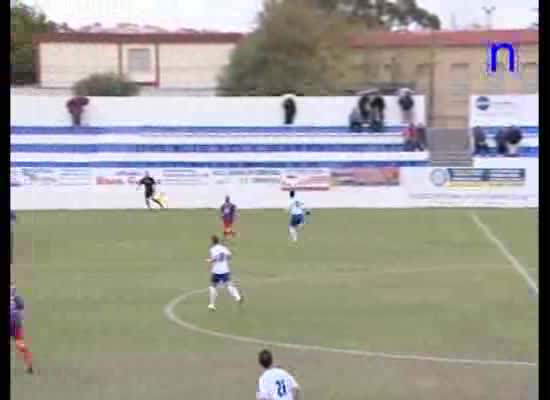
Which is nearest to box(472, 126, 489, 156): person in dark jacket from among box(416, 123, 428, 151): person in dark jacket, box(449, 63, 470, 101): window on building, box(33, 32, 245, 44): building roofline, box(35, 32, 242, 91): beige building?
box(416, 123, 428, 151): person in dark jacket

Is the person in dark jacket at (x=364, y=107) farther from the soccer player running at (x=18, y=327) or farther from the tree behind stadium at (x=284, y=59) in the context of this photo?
the soccer player running at (x=18, y=327)

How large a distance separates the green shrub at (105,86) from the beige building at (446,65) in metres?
14.4

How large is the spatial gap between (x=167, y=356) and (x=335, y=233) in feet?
57.2

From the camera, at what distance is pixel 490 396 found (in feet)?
43.3

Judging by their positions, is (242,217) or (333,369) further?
(242,217)

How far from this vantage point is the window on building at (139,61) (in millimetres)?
64938

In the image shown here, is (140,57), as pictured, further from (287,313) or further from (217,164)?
(287,313)

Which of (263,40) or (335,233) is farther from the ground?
(263,40)

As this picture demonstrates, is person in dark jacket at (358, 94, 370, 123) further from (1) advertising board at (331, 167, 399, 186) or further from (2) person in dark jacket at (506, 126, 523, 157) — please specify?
(2) person in dark jacket at (506, 126, 523, 157)

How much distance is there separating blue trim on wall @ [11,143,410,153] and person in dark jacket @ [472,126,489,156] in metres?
3.35

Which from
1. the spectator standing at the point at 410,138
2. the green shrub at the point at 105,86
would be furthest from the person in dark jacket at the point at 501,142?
the green shrub at the point at 105,86

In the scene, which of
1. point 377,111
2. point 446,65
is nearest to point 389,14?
point 446,65
